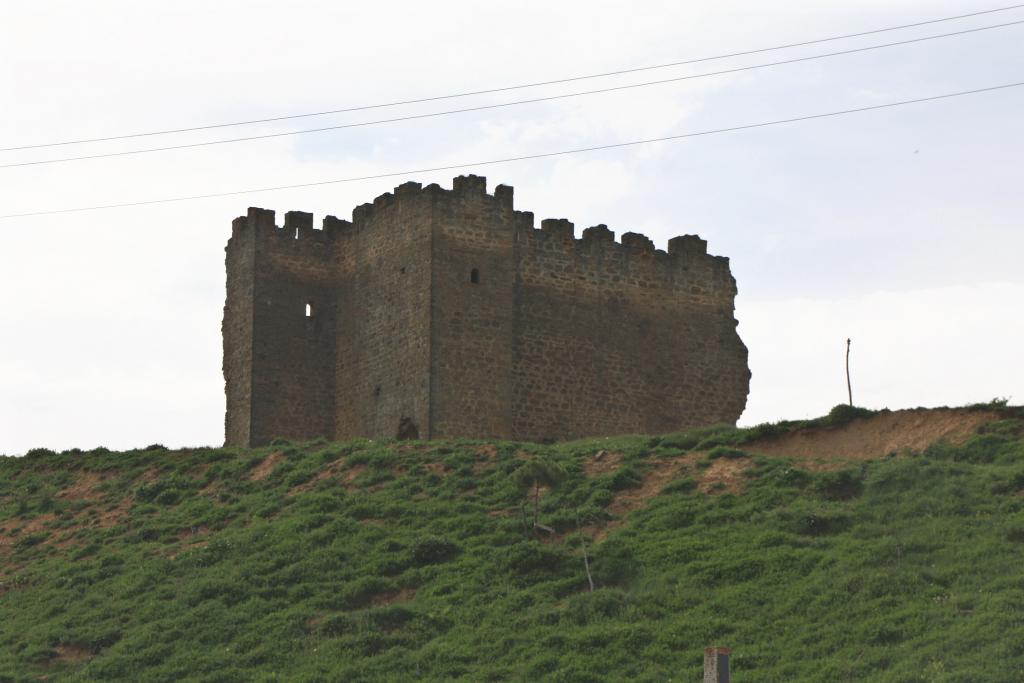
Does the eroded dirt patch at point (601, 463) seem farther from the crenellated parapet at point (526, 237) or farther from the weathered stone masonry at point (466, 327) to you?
the crenellated parapet at point (526, 237)

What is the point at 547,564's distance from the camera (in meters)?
24.7

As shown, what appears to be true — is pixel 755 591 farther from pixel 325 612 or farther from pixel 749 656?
pixel 325 612

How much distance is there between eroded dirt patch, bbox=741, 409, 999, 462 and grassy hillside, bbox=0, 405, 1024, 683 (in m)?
0.07

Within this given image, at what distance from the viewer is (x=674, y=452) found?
29.1 meters

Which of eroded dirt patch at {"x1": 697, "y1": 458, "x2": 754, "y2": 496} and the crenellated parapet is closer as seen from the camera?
eroded dirt patch at {"x1": 697, "y1": 458, "x2": 754, "y2": 496}

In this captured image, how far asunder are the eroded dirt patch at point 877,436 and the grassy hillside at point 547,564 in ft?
0.22

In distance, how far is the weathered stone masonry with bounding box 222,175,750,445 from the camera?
113ft

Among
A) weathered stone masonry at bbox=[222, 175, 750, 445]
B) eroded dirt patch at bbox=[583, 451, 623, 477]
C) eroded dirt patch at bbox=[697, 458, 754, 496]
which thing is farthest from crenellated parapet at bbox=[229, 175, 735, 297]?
eroded dirt patch at bbox=[697, 458, 754, 496]

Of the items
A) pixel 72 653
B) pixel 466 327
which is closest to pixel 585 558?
pixel 72 653

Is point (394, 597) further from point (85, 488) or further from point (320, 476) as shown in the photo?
point (85, 488)

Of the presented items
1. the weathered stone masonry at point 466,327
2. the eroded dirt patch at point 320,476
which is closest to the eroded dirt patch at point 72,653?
the eroded dirt patch at point 320,476

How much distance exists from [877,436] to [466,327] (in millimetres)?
9149

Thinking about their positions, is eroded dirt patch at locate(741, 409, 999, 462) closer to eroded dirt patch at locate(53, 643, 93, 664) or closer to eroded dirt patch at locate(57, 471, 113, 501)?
eroded dirt patch at locate(53, 643, 93, 664)

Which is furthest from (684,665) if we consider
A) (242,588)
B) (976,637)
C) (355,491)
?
(355,491)
